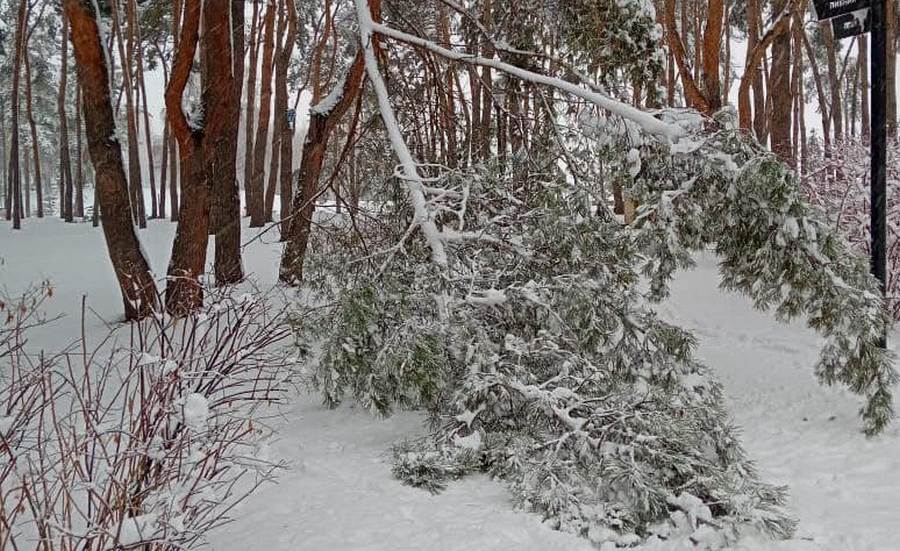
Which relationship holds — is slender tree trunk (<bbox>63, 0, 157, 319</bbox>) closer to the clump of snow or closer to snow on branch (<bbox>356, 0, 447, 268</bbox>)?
snow on branch (<bbox>356, 0, 447, 268</bbox>)

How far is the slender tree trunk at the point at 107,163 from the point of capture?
20.0ft

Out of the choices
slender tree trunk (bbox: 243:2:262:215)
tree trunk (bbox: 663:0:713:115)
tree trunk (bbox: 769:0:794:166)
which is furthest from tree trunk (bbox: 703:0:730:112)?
slender tree trunk (bbox: 243:2:262:215)

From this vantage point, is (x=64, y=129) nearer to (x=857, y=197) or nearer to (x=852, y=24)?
(x=857, y=197)

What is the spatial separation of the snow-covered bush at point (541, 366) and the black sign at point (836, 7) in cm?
201

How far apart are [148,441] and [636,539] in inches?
66.7

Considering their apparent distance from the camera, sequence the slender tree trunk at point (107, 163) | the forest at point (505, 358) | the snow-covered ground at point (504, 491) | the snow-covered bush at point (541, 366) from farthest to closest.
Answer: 1. the slender tree trunk at point (107, 163)
2. the snow-covered bush at point (541, 366)
3. the snow-covered ground at point (504, 491)
4. the forest at point (505, 358)

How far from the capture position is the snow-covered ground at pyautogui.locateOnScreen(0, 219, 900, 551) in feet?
8.23

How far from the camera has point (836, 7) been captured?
424cm

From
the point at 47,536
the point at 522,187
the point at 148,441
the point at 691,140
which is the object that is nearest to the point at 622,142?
the point at 691,140

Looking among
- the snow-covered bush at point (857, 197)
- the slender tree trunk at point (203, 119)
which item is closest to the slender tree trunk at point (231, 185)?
the slender tree trunk at point (203, 119)

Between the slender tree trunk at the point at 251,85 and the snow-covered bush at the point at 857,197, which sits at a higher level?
the slender tree trunk at the point at 251,85

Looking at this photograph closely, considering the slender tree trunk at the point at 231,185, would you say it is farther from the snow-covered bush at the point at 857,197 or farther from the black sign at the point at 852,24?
the snow-covered bush at the point at 857,197

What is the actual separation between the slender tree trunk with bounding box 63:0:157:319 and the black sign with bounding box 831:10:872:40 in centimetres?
564

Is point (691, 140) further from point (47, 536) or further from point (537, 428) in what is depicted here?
point (47, 536)
